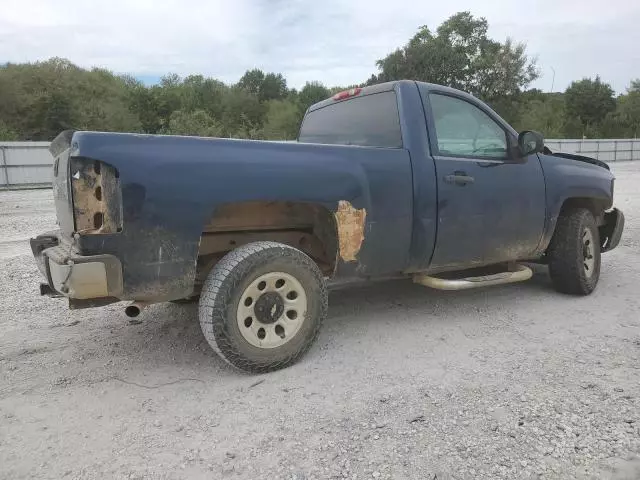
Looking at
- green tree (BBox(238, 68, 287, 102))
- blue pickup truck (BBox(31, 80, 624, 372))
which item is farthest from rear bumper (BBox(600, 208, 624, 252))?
green tree (BBox(238, 68, 287, 102))

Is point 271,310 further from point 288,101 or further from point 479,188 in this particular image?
point 288,101

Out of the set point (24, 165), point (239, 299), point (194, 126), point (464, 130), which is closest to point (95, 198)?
point (239, 299)

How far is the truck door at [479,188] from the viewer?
4.16 meters

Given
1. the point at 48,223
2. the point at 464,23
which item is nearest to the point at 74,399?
the point at 48,223

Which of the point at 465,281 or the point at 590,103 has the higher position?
the point at 590,103

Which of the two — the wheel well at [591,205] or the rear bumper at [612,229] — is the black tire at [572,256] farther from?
the rear bumper at [612,229]

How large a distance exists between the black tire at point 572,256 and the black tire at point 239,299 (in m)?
2.73

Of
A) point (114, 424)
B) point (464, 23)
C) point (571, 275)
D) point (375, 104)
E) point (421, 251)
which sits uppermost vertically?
point (464, 23)

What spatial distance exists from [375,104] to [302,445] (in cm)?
279

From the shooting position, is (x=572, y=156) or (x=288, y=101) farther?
(x=288, y=101)

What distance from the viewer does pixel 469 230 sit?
14.0ft

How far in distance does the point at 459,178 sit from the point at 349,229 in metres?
1.07

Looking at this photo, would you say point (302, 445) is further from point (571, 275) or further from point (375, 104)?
point (571, 275)

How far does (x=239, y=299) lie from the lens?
3.28 meters
